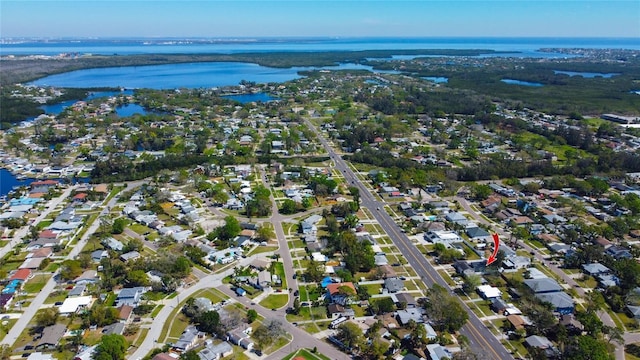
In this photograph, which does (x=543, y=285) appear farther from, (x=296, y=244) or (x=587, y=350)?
(x=296, y=244)

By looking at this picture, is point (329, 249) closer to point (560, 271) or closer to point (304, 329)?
point (304, 329)

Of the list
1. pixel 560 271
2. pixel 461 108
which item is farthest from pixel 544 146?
pixel 560 271

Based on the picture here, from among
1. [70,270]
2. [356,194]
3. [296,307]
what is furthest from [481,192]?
[70,270]

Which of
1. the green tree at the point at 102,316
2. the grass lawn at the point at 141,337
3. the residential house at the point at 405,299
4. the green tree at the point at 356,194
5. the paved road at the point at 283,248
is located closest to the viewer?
the grass lawn at the point at 141,337

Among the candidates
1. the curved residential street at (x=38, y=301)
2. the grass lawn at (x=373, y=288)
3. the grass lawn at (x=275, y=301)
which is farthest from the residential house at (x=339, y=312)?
the curved residential street at (x=38, y=301)

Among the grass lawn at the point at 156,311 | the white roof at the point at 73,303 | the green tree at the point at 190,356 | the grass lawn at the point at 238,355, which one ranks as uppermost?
the green tree at the point at 190,356

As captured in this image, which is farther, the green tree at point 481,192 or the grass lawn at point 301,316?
the green tree at point 481,192

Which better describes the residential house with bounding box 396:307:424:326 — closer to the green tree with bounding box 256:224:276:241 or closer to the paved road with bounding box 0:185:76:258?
the green tree with bounding box 256:224:276:241

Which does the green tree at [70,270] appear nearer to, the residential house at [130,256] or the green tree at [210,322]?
the residential house at [130,256]
